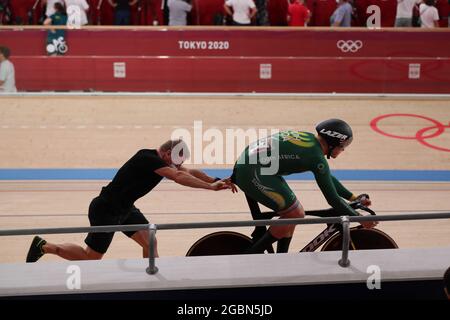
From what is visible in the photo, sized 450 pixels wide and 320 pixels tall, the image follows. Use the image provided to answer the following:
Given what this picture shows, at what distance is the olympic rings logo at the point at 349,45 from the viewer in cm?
1362

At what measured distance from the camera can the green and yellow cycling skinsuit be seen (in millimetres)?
4938

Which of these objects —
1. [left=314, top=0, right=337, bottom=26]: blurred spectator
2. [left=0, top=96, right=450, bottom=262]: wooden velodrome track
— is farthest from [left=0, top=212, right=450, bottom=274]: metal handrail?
[left=314, top=0, right=337, bottom=26]: blurred spectator

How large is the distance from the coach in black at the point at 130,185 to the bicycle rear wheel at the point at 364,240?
2.62ft

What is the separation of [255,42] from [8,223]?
754cm

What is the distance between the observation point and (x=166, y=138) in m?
10.8

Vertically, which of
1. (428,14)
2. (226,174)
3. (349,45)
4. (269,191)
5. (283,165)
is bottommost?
(226,174)

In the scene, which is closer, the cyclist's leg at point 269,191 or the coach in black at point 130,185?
the cyclist's leg at point 269,191

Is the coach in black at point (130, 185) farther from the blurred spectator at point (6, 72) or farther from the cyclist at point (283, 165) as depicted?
the blurred spectator at point (6, 72)

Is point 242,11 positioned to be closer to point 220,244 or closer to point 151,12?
point 151,12

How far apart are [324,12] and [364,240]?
34.8ft

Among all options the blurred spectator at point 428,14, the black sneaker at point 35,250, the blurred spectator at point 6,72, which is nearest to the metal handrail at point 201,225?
the black sneaker at point 35,250

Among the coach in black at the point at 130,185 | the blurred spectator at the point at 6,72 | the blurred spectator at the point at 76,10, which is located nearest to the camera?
the coach in black at the point at 130,185

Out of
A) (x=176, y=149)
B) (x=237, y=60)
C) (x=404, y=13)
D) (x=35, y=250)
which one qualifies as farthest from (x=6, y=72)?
(x=176, y=149)

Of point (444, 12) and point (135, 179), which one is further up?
point (444, 12)
